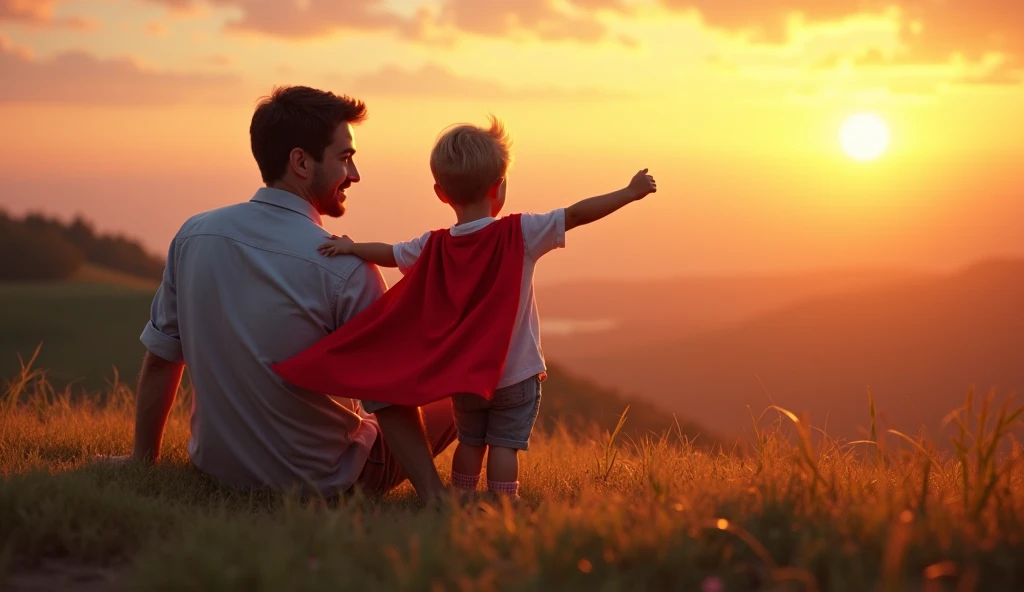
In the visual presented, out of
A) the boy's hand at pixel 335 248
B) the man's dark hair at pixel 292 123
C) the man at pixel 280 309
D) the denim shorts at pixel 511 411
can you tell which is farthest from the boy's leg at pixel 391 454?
the man's dark hair at pixel 292 123

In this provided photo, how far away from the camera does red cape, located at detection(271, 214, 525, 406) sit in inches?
138

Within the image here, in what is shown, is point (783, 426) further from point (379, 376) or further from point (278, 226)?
point (278, 226)

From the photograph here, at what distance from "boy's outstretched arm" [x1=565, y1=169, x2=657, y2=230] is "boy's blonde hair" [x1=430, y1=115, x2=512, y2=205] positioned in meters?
0.41

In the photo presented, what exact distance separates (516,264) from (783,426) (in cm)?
160

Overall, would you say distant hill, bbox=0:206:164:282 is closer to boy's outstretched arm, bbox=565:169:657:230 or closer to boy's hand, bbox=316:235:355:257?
boy's hand, bbox=316:235:355:257

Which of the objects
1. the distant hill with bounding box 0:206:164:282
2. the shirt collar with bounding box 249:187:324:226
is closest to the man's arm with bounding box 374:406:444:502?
the shirt collar with bounding box 249:187:324:226

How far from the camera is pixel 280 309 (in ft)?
11.8

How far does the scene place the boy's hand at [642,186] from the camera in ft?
11.3

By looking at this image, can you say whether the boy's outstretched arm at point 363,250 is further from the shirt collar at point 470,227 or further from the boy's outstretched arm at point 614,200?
the boy's outstretched arm at point 614,200

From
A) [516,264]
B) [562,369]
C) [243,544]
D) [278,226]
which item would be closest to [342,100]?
[278,226]

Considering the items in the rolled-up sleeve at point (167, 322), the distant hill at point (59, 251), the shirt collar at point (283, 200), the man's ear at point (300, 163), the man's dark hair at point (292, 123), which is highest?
the man's dark hair at point (292, 123)

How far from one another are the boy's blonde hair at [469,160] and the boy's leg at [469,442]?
34.0 inches

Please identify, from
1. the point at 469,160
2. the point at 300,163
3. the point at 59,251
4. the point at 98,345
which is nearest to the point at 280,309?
the point at 300,163

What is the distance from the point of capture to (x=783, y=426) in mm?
4328
